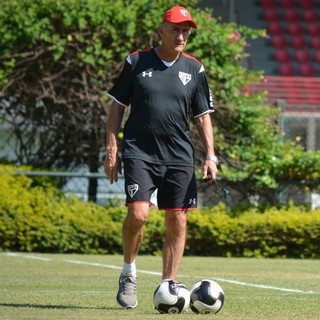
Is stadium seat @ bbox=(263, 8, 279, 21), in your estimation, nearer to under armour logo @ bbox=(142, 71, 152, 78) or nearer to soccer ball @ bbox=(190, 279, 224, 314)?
under armour logo @ bbox=(142, 71, 152, 78)

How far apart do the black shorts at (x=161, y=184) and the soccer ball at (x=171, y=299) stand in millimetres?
660

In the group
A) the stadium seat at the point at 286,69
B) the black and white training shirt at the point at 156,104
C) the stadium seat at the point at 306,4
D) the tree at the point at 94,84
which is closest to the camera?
the black and white training shirt at the point at 156,104

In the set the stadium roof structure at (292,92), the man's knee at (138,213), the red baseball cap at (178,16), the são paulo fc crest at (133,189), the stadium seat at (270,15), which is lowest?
the man's knee at (138,213)

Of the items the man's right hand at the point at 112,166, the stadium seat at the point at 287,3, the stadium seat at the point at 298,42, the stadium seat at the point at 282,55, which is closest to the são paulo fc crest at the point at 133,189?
the man's right hand at the point at 112,166

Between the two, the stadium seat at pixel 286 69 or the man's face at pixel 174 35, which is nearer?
the man's face at pixel 174 35

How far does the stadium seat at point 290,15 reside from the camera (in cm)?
2831

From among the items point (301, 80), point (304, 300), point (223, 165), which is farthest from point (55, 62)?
point (304, 300)

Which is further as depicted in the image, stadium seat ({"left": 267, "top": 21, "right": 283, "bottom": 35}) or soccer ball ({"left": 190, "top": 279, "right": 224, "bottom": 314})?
stadium seat ({"left": 267, "top": 21, "right": 283, "bottom": 35})

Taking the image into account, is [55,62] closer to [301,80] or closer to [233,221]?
[233,221]

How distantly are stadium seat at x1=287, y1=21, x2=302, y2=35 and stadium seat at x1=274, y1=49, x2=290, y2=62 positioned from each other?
2.82 ft

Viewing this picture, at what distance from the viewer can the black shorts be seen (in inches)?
281

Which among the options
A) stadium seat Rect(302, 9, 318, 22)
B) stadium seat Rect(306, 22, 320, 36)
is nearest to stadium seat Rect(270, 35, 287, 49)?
stadium seat Rect(306, 22, 320, 36)

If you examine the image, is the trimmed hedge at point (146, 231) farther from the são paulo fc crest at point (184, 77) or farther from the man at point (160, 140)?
the são paulo fc crest at point (184, 77)

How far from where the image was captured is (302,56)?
27344 millimetres
